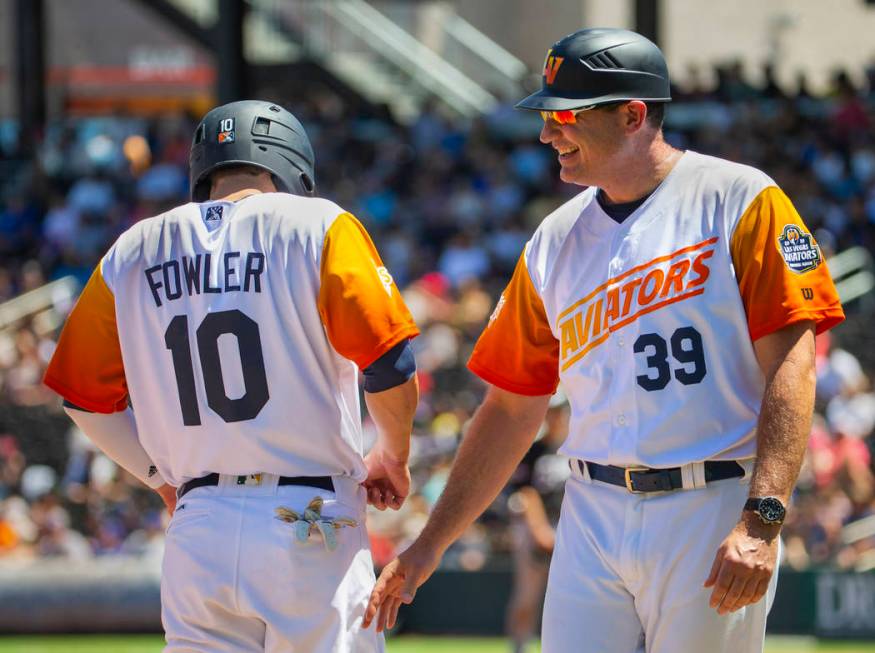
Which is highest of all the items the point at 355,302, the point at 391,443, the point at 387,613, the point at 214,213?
the point at 214,213

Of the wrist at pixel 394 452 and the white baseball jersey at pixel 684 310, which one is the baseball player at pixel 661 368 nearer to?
the white baseball jersey at pixel 684 310

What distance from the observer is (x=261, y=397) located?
392 centimetres

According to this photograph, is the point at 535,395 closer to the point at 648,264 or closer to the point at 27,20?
the point at 648,264

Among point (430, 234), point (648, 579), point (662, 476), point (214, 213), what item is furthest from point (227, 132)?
point (430, 234)

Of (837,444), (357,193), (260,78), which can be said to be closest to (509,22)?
(260,78)

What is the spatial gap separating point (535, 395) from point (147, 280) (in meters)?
1.14

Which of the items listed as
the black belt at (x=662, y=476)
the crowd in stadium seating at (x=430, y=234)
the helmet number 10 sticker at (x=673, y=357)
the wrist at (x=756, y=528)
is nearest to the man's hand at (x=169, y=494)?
the black belt at (x=662, y=476)

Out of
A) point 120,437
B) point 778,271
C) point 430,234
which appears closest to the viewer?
point 778,271

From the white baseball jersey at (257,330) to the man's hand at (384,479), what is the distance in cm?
13

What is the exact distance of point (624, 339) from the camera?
3.82m

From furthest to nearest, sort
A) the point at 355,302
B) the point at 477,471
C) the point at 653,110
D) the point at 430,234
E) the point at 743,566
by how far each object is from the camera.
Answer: the point at 430,234
the point at 477,471
the point at 653,110
the point at 355,302
the point at 743,566

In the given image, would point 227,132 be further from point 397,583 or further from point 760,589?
point 760,589

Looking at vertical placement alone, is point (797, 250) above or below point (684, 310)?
above

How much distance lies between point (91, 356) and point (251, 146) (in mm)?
741
